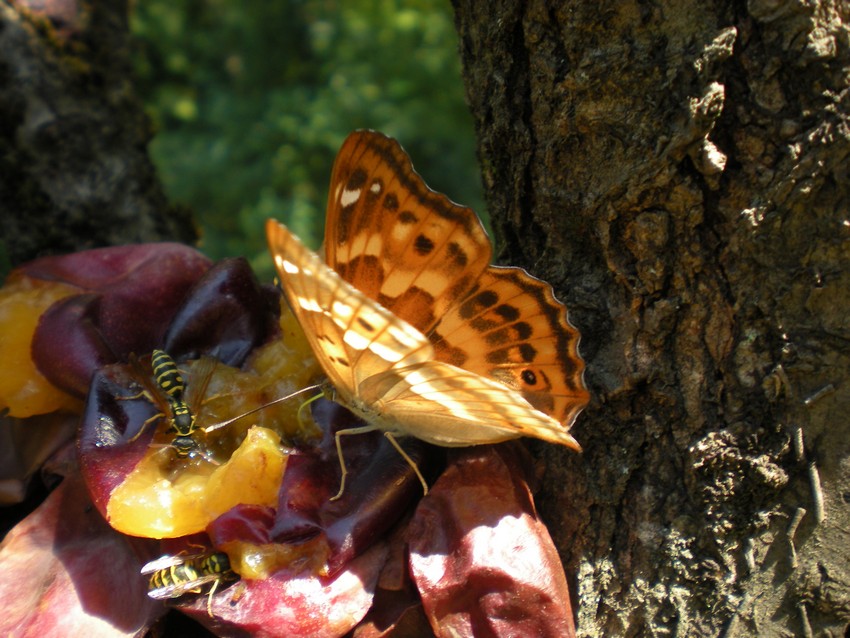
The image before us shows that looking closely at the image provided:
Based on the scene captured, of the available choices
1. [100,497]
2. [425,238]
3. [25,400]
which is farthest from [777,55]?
[25,400]

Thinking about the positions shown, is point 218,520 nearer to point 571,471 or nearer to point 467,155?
point 571,471

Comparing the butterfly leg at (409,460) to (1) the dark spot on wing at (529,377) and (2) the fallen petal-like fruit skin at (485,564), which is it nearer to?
(2) the fallen petal-like fruit skin at (485,564)

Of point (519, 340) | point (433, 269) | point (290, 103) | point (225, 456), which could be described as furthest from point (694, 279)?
point (290, 103)

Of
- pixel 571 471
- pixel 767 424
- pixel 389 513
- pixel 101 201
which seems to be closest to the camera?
pixel 767 424

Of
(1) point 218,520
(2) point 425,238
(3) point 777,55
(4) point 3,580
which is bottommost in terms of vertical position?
(4) point 3,580

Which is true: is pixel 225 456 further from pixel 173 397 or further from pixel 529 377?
pixel 529 377

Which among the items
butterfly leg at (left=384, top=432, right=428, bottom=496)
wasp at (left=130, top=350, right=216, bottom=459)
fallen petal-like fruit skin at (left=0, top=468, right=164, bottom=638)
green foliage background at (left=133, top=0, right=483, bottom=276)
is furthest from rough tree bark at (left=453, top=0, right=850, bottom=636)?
green foliage background at (left=133, top=0, right=483, bottom=276)

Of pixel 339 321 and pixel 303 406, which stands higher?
pixel 339 321
